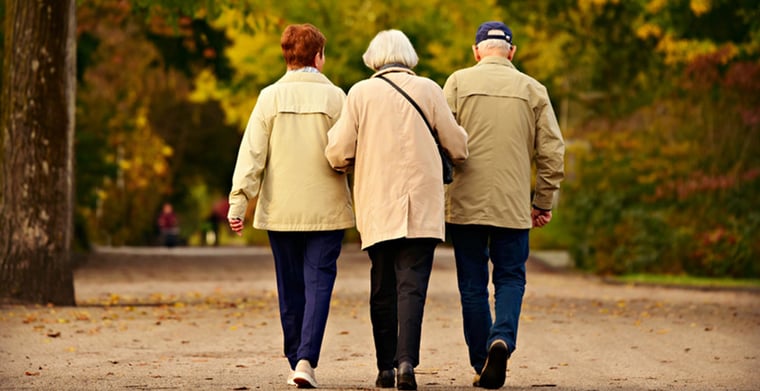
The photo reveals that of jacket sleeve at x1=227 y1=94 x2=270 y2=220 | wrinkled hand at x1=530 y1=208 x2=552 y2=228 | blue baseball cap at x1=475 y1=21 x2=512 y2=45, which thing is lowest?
wrinkled hand at x1=530 y1=208 x2=552 y2=228

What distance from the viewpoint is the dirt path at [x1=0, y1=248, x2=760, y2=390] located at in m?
9.36

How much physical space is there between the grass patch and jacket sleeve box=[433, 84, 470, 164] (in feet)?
45.3

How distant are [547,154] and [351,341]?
385 cm

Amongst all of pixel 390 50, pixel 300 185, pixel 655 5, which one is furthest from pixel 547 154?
pixel 655 5

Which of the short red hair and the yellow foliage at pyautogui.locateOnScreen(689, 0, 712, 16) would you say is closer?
the short red hair

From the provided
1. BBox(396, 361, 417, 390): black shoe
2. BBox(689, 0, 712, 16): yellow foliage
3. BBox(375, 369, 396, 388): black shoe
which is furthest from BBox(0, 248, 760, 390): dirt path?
BBox(689, 0, 712, 16): yellow foliage

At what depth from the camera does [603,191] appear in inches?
1035

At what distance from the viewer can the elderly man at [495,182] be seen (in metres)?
8.71

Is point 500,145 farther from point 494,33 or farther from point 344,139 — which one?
point 344,139

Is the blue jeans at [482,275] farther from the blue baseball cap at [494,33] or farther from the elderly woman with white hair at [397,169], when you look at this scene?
the blue baseball cap at [494,33]

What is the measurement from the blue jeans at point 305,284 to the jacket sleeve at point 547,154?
1.17m

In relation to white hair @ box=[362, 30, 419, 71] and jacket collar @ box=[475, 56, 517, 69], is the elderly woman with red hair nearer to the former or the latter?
white hair @ box=[362, 30, 419, 71]

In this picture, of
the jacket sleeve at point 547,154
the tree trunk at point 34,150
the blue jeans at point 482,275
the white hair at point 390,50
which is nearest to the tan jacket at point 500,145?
the jacket sleeve at point 547,154

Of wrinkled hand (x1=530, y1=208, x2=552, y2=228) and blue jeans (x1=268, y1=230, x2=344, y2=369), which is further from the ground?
wrinkled hand (x1=530, y1=208, x2=552, y2=228)
